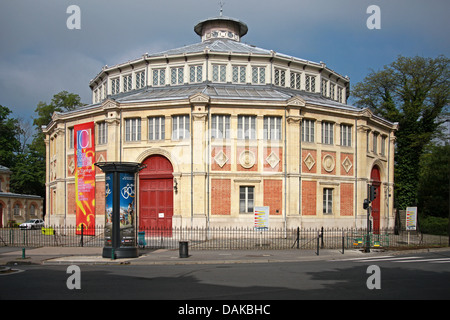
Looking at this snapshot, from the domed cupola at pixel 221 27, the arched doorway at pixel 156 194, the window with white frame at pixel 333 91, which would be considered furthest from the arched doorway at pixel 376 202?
the domed cupola at pixel 221 27

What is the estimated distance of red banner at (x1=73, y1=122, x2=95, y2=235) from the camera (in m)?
35.6

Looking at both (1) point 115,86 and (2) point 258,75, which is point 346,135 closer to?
(2) point 258,75

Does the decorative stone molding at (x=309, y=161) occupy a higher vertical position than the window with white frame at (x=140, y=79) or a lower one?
lower

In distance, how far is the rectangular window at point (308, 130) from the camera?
33.8m

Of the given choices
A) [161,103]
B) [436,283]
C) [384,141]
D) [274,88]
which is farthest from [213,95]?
[436,283]

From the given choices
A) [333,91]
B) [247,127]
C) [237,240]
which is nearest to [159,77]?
[247,127]

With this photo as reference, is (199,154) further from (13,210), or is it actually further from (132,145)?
(13,210)

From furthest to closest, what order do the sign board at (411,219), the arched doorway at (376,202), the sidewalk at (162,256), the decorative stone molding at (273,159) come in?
the arched doorway at (376,202) → the decorative stone molding at (273,159) → the sign board at (411,219) → the sidewalk at (162,256)

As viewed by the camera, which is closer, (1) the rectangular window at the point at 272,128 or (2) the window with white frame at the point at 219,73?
(1) the rectangular window at the point at 272,128

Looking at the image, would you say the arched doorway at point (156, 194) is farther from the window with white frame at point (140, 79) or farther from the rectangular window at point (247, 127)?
the window with white frame at point (140, 79)

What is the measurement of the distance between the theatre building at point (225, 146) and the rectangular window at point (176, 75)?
84 millimetres

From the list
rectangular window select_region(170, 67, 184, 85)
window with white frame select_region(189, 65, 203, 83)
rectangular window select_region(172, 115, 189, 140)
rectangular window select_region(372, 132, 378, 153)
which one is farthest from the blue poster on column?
rectangular window select_region(372, 132, 378, 153)

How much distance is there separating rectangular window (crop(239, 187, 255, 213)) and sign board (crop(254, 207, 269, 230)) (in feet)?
10.5

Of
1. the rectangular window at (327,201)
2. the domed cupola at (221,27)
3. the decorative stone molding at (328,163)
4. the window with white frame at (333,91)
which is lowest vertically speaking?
the rectangular window at (327,201)
